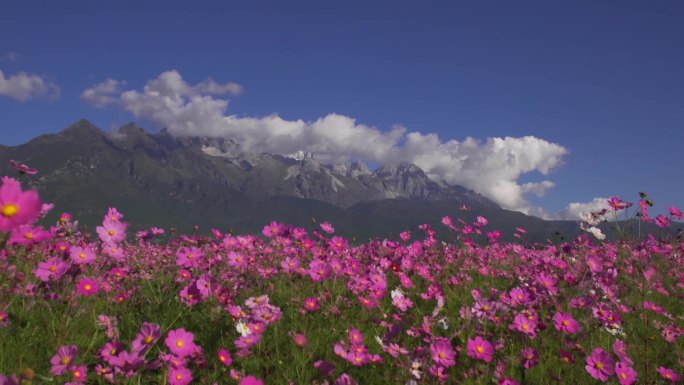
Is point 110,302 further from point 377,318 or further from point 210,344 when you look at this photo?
point 377,318

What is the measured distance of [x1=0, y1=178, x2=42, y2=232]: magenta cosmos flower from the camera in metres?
1.45

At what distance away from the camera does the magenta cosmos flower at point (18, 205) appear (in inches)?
57.0

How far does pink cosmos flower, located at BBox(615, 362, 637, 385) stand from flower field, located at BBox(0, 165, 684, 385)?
1 cm

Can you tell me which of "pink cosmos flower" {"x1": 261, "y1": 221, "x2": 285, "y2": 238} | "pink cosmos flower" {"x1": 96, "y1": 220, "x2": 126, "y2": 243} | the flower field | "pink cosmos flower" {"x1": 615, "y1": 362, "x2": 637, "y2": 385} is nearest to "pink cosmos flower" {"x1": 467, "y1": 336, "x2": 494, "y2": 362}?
the flower field

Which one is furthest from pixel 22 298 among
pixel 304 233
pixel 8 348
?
pixel 304 233

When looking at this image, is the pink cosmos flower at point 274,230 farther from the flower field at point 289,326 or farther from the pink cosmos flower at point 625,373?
the pink cosmos flower at point 625,373

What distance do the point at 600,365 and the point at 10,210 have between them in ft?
10.9

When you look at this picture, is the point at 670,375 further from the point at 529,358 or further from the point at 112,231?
the point at 112,231

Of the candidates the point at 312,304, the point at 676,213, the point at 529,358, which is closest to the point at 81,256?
the point at 312,304

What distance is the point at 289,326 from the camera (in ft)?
15.2

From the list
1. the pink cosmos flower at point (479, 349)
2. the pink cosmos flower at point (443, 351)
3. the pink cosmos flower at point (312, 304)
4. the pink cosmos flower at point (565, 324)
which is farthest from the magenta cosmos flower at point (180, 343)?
the pink cosmos flower at point (565, 324)

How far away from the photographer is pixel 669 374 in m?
3.60

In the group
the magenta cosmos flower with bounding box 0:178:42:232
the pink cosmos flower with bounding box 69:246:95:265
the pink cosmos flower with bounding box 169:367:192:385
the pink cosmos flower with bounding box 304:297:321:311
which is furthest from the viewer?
the pink cosmos flower with bounding box 304:297:321:311

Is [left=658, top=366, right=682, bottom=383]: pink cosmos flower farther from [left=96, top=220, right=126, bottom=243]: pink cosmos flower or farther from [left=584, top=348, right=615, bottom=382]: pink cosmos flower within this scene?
[left=96, top=220, right=126, bottom=243]: pink cosmos flower
